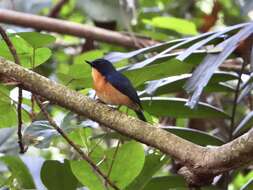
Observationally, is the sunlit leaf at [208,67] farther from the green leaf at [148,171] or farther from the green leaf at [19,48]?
the green leaf at [19,48]

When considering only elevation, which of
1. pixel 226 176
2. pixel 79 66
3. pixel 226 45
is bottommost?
pixel 226 176

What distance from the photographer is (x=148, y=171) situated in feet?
5.32

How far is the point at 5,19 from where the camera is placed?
10.1 ft

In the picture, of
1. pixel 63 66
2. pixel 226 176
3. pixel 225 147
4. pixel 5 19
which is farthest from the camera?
pixel 63 66

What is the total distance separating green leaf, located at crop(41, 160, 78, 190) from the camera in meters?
1.71

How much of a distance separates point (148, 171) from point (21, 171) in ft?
1.46

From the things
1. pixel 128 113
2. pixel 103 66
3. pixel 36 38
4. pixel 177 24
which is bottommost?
pixel 177 24

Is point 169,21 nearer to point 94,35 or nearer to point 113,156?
point 94,35

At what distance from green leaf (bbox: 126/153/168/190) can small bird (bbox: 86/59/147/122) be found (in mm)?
114

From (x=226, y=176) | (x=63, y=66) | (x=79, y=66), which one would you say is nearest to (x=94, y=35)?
(x=63, y=66)

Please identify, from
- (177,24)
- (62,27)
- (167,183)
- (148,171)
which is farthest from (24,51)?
(177,24)

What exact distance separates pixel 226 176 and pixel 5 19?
5.89ft

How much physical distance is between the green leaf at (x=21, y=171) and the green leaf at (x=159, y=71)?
18.7 inches

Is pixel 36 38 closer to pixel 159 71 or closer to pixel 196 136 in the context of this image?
pixel 159 71
